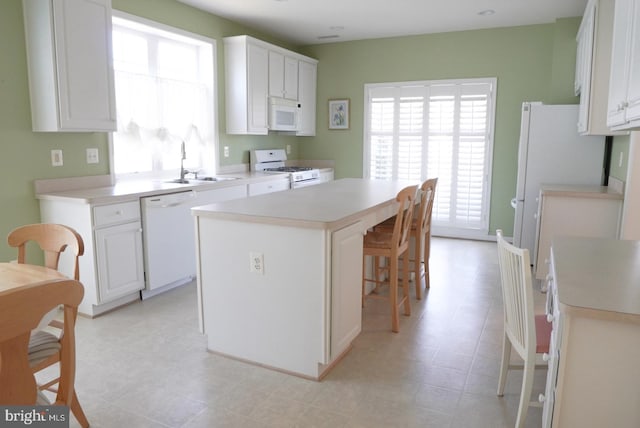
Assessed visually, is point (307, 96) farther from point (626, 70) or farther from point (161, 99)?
point (626, 70)

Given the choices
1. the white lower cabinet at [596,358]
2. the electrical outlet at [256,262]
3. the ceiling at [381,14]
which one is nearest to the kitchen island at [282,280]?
the electrical outlet at [256,262]

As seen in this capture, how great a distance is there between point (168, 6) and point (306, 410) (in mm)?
3937

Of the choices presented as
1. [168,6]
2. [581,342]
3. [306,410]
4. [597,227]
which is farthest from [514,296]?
[168,6]

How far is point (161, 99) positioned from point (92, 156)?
43.0 inches

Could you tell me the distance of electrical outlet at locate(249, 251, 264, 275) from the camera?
2.56 metres

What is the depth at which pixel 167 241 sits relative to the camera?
3.88m

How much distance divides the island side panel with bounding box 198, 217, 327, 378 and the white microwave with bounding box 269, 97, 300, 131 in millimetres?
3193

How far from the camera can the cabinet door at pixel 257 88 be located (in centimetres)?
523

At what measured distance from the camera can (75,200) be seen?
3.22m

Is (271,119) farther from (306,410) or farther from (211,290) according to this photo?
(306,410)

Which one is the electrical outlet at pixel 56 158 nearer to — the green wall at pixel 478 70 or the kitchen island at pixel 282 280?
the kitchen island at pixel 282 280

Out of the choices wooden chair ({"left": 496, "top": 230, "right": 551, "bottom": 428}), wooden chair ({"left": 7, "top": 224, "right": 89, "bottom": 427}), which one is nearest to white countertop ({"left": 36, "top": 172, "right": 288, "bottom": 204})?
wooden chair ({"left": 7, "top": 224, "right": 89, "bottom": 427})

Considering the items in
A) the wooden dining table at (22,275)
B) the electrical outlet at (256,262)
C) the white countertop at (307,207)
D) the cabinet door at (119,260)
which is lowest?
the cabinet door at (119,260)

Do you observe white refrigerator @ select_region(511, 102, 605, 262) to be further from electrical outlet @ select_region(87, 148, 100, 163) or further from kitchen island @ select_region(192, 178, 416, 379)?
electrical outlet @ select_region(87, 148, 100, 163)
